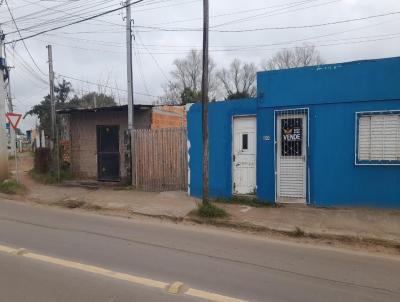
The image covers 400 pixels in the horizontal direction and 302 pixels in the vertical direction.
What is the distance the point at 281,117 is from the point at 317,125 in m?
0.96

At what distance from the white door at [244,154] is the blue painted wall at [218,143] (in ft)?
0.52

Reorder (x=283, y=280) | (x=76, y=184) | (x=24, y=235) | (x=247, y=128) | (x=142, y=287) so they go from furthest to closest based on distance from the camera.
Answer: (x=76, y=184) → (x=247, y=128) → (x=24, y=235) → (x=283, y=280) → (x=142, y=287)

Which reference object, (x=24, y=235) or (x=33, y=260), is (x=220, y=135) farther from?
(x=33, y=260)

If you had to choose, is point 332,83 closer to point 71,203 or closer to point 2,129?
point 71,203

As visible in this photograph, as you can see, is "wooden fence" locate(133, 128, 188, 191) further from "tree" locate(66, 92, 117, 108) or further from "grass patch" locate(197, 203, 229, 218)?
"tree" locate(66, 92, 117, 108)

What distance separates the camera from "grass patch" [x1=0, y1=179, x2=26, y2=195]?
1461 centimetres

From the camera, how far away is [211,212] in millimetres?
9578

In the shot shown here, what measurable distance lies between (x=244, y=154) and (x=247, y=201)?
1.28 metres

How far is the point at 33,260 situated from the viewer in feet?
19.9

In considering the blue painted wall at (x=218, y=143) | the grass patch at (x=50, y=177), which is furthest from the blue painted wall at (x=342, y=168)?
the grass patch at (x=50, y=177)

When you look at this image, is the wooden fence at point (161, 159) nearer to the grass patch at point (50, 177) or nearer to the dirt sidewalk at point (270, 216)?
the dirt sidewalk at point (270, 216)

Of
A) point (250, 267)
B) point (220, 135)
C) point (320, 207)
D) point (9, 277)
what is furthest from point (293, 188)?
point (9, 277)

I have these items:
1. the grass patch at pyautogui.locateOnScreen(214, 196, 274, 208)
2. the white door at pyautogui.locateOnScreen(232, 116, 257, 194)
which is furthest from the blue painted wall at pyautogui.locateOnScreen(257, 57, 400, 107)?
the grass patch at pyautogui.locateOnScreen(214, 196, 274, 208)

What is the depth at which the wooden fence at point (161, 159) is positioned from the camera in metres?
12.9
